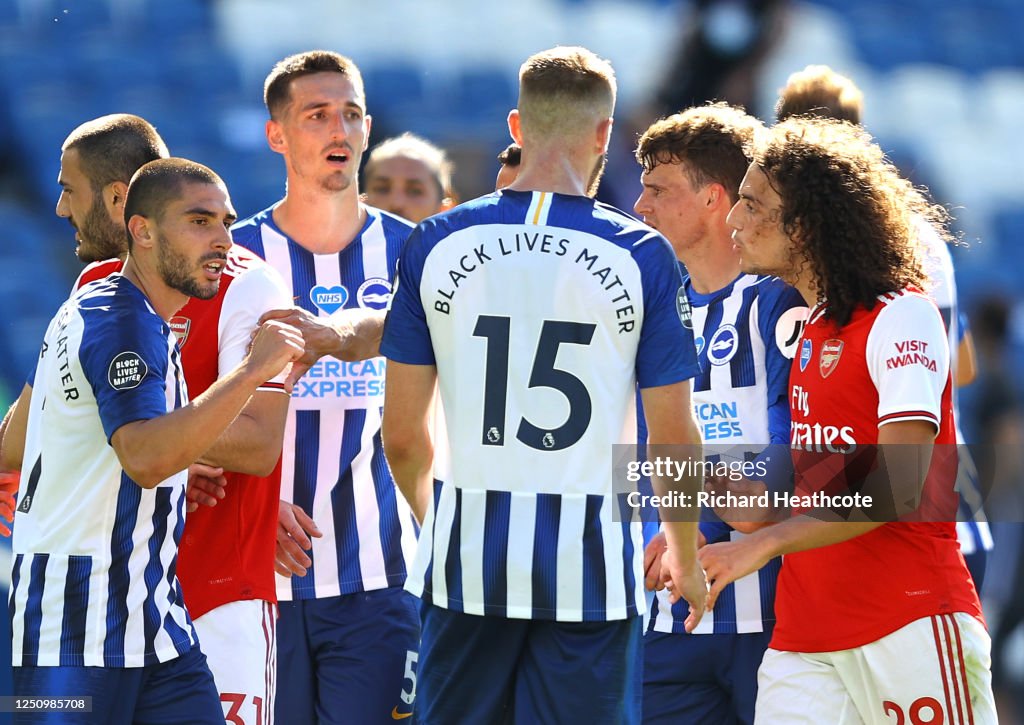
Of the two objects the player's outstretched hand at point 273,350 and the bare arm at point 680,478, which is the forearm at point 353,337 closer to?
the player's outstretched hand at point 273,350

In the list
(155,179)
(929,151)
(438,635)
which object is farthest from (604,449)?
(929,151)

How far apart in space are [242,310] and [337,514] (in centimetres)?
87

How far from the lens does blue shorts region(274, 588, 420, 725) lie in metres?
4.48

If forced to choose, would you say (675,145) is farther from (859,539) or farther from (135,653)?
(135,653)

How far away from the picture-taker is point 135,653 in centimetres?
329

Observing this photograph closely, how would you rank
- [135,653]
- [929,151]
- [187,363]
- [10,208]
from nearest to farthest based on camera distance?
[135,653] → [187,363] → [10,208] → [929,151]

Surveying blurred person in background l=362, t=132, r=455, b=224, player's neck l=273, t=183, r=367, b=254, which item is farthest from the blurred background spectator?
player's neck l=273, t=183, r=367, b=254

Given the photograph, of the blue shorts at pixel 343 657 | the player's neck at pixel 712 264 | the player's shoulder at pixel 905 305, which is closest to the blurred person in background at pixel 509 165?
the player's neck at pixel 712 264

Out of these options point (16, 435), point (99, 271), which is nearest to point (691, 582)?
point (99, 271)

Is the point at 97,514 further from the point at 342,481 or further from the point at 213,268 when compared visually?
the point at 342,481

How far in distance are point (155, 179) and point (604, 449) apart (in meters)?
1.36

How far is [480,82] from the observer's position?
10.5 meters

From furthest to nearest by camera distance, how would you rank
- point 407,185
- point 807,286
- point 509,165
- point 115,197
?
1. point 407,185
2. point 509,165
3. point 115,197
4. point 807,286

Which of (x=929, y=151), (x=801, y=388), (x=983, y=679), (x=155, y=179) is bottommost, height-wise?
(x=983, y=679)
